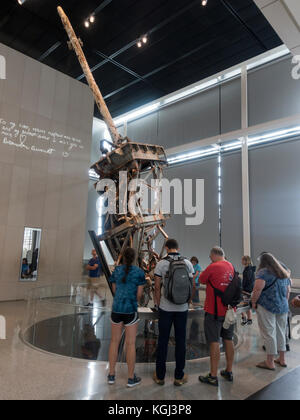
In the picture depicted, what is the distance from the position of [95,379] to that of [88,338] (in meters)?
1.57

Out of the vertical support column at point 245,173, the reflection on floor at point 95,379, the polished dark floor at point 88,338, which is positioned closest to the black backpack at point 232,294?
the reflection on floor at point 95,379

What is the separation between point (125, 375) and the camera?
3.56 metres

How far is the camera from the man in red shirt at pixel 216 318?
3412 mm

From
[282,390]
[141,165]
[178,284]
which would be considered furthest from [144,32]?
[282,390]

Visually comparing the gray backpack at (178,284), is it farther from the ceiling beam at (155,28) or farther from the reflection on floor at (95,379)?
the ceiling beam at (155,28)

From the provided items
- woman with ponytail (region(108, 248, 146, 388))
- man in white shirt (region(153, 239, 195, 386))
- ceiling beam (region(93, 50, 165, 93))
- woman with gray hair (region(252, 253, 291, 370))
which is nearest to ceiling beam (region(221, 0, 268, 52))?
ceiling beam (region(93, 50, 165, 93))

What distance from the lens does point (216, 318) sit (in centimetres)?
345

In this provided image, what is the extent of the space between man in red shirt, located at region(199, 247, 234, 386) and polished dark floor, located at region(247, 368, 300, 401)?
44 centimetres

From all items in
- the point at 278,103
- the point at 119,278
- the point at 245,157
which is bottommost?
the point at 119,278

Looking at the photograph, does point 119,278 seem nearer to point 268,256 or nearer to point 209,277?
point 209,277

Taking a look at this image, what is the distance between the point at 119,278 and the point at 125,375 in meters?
1.26

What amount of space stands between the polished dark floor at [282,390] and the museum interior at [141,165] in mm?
208

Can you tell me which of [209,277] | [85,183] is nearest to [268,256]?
[209,277]
